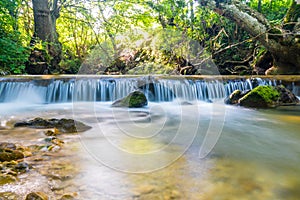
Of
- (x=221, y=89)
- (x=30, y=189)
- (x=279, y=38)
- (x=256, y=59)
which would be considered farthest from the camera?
(x=256, y=59)

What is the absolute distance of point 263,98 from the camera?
21.0ft

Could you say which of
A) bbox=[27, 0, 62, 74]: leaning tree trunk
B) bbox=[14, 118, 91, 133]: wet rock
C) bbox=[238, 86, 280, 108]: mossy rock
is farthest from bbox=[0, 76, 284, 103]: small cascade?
bbox=[27, 0, 62, 74]: leaning tree trunk

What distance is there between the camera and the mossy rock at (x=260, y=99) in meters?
6.37

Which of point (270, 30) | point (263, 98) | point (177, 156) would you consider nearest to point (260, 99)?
point (263, 98)

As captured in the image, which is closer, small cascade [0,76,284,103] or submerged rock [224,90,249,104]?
submerged rock [224,90,249,104]

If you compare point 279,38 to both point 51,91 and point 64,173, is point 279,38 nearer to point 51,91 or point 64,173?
point 51,91

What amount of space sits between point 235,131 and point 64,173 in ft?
9.65

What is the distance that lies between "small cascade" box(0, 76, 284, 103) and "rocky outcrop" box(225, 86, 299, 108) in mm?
1173

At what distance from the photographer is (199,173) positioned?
215 cm

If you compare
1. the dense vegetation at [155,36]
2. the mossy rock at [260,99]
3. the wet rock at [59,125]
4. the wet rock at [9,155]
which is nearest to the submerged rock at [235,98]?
the mossy rock at [260,99]

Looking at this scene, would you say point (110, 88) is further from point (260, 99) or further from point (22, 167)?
point (22, 167)

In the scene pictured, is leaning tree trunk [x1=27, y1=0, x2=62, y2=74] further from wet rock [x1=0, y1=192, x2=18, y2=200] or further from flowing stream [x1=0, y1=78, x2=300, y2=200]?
wet rock [x1=0, y1=192, x2=18, y2=200]

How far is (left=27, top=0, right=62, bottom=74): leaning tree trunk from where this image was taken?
10.7 metres

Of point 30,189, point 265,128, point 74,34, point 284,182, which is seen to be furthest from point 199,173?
point 74,34
